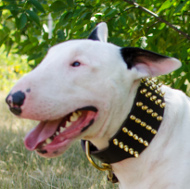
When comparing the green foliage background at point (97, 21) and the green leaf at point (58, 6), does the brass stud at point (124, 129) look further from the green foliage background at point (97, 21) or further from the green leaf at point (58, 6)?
the green leaf at point (58, 6)

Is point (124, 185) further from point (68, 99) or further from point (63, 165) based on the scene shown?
point (63, 165)

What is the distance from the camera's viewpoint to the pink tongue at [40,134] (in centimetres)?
168

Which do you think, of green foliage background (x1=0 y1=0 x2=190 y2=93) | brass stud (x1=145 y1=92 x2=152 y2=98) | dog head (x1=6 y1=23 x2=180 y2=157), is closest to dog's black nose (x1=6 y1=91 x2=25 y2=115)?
dog head (x1=6 y1=23 x2=180 y2=157)

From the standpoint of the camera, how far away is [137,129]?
69.2 inches

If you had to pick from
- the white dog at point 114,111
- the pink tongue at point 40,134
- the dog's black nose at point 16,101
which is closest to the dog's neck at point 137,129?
A: the white dog at point 114,111

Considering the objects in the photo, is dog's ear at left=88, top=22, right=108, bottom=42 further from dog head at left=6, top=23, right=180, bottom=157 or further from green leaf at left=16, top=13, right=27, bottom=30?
green leaf at left=16, top=13, right=27, bottom=30

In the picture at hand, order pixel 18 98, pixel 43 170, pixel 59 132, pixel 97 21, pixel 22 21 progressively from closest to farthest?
pixel 18 98, pixel 59 132, pixel 22 21, pixel 97 21, pixel 43 170

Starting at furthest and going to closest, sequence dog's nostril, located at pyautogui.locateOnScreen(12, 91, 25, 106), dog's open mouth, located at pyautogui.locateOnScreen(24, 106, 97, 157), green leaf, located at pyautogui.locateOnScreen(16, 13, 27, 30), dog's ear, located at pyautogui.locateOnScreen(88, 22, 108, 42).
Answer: green leaf, located at pyautogui.locateOnScreen(16, 13, 27, 30) < dog's ear, located at pyautogui.locateOnScreen(88, 22, 108, 42) < dog's open mouth, located at pyautogui.locateOnScreen(24, 106, 97, 157) < dog's nostril, located at pyautogui.locateOnScreen(12, 91, 25, 106)

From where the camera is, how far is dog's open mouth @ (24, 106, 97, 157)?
1668mm

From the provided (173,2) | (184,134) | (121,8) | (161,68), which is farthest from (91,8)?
(184,134)

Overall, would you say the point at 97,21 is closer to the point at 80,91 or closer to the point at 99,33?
the point at 99,33

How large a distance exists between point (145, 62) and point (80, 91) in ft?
1.18

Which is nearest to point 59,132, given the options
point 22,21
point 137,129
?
point 137,129

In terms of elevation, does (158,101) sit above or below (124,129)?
above
